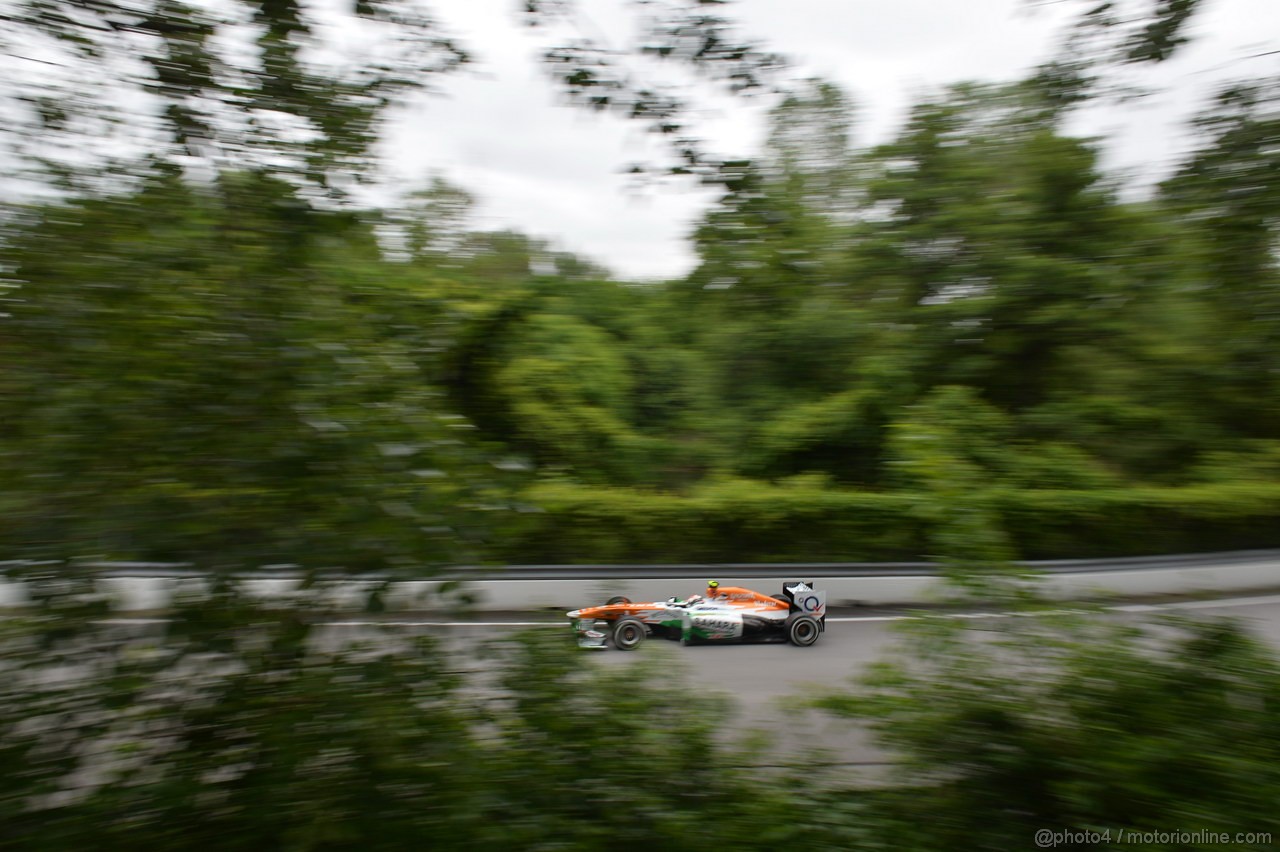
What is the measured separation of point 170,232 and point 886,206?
6.39 meters

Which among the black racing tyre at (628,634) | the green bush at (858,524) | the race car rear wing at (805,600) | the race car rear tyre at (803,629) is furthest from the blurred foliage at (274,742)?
the green bush at (858,524)

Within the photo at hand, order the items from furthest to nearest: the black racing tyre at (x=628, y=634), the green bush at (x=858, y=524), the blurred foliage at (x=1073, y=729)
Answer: the green bush at (x=858, y=524) < the black racing tyre at (x=628, y=634) < the blurred foliage at (x=1073, y=729)

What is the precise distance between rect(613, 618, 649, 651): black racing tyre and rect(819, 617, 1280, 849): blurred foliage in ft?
3.08

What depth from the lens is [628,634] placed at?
12.3 ft

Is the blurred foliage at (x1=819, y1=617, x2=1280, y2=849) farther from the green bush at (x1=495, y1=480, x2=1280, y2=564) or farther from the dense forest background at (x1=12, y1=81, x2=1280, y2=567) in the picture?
the green bush at (x1=495, y1=480, x2=1280, y2=564)

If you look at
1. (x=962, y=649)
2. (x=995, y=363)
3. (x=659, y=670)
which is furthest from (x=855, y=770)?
(x=995, y=363)

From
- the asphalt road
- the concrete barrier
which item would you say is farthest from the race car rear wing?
the asphalt road

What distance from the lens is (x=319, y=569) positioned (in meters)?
2.43

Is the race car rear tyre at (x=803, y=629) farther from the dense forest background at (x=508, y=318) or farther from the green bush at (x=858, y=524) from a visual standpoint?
the green bush at (x=858, y=524)

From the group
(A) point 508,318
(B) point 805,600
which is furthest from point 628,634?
(B) point 805,600

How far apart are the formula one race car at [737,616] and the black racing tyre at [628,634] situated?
5 cm

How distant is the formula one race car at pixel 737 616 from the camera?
5.18 m

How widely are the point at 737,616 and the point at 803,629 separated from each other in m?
0.71

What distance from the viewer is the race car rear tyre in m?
6.53
